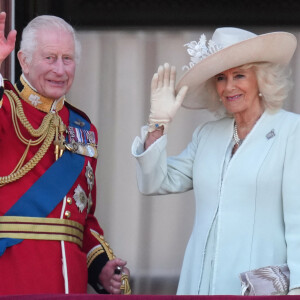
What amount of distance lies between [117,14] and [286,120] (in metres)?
1.78

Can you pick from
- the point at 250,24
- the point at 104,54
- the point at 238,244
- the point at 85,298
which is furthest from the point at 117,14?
the point at 85,298

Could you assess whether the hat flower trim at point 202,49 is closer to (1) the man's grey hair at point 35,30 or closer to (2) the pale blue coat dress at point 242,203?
(2) the pale blue coat dress at point 242,203

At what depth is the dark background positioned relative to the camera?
6.25 meters

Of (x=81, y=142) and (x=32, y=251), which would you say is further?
(x=81, y=142)

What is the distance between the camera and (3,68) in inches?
232

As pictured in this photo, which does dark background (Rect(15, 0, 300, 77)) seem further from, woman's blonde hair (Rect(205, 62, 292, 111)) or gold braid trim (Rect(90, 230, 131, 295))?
gold braid trim (Rect(90, 230, 131, 295))

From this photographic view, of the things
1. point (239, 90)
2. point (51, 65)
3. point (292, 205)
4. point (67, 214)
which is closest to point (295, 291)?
point (292, 205)

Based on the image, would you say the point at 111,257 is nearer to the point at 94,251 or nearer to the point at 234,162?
the point at 94,251

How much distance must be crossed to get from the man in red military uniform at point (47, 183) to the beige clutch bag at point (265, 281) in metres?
0.58

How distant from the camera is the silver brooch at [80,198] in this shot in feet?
16.0

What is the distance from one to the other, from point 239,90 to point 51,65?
0.69 m

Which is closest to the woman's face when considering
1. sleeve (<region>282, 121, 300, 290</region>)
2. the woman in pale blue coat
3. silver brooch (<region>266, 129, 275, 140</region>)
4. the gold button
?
the woman in pale blue coat

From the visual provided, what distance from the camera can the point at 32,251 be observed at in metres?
4.71

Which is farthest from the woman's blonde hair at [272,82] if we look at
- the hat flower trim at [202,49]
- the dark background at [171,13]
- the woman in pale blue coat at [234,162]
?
the dark background at [171,13]
